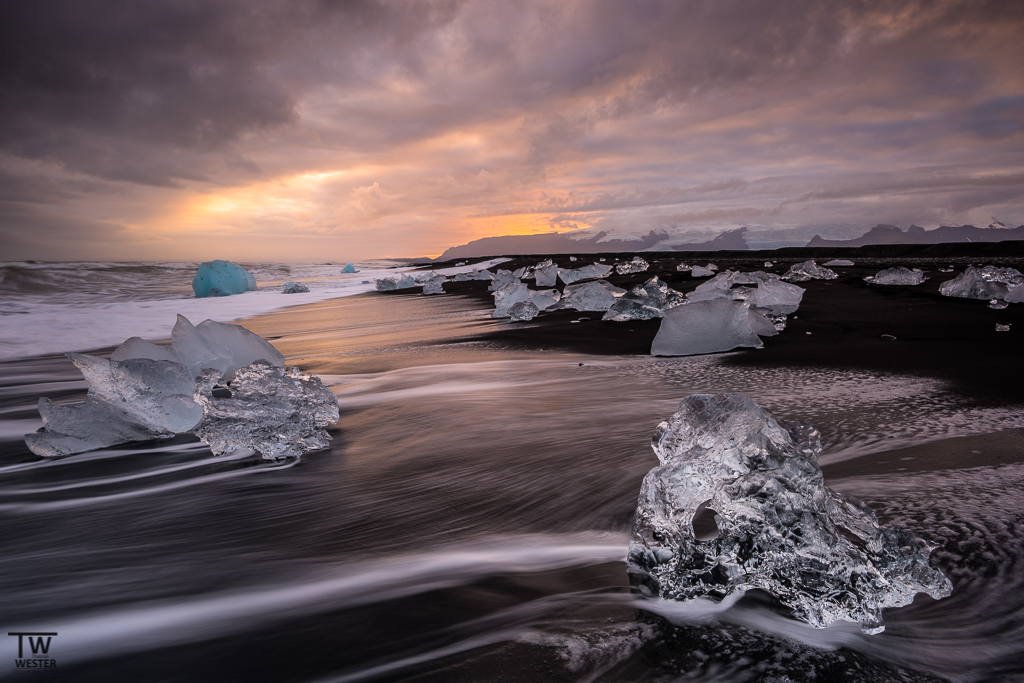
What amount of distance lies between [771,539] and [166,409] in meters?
2.25

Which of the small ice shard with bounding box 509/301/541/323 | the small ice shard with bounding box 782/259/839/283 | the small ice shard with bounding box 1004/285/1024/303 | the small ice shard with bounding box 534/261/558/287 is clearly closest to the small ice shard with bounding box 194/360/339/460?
the small ice shard with bounding box 509/301/541/323

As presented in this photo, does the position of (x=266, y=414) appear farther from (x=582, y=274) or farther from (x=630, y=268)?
(x=630, y=268)

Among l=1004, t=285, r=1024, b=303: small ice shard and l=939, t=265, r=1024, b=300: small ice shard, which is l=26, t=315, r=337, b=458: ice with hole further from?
l=939, t=265, r=1024, b=300: small ice shard

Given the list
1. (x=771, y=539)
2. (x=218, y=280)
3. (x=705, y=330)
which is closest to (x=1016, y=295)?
(x=705, y=330)

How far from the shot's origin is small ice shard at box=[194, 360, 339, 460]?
1.91m

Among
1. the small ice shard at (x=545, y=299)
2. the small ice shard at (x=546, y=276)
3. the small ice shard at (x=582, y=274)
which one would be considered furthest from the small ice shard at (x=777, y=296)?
the small ice shard at (x=582, y=274)

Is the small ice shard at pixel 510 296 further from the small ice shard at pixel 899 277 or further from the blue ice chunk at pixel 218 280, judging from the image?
the blue ice chunk at pixel 218 280

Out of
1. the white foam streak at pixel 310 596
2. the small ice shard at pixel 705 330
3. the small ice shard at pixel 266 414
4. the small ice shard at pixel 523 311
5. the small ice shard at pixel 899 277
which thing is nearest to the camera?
the white foam streak at pixel 310 596

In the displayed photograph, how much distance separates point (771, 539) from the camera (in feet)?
3.02

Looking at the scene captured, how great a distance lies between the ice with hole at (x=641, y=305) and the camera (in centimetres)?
486

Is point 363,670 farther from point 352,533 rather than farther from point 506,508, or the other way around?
point 506,508

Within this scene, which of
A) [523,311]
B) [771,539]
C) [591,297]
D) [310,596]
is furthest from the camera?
[591,297]

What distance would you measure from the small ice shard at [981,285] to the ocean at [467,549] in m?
3.65

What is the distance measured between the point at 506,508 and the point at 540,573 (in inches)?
12.6
